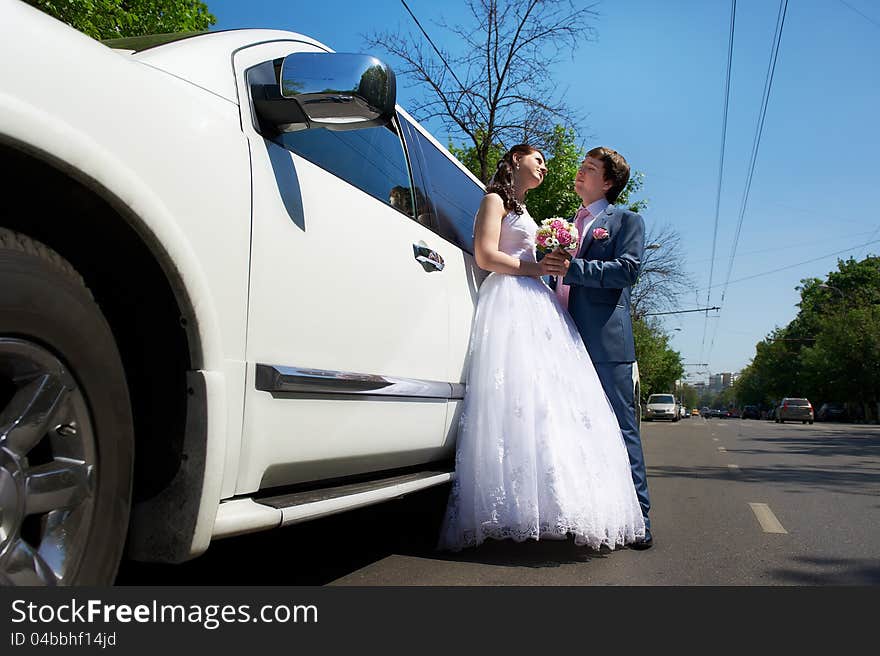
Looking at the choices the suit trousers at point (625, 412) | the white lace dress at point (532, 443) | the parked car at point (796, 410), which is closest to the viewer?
the white lace dress at point (532, 443)

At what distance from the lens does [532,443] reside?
3.51 meters

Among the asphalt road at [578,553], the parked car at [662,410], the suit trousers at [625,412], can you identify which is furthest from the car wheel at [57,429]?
the parked car at [662,410]

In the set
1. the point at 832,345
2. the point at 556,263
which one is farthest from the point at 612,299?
the point at 832,345

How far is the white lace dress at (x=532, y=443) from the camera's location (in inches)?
135

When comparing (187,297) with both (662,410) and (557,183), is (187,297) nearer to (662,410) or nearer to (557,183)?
(557,183)

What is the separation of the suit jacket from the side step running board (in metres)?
1.48

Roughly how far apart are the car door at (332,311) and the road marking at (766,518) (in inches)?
95.8

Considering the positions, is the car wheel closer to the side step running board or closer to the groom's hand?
the side step running board

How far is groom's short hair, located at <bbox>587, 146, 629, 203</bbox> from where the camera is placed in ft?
14.0

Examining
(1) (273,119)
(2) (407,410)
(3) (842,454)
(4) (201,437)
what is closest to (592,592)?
(2) (407,410)

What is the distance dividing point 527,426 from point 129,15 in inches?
423

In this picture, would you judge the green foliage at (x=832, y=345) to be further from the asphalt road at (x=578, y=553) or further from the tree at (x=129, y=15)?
the asphalt road at (x=578, y=553)

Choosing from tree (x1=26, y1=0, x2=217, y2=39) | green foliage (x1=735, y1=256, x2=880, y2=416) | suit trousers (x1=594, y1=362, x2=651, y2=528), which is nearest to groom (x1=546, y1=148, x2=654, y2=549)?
suit trousers (x1=594, y1=362, x2=651, y2=528)

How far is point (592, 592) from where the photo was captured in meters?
2.83
